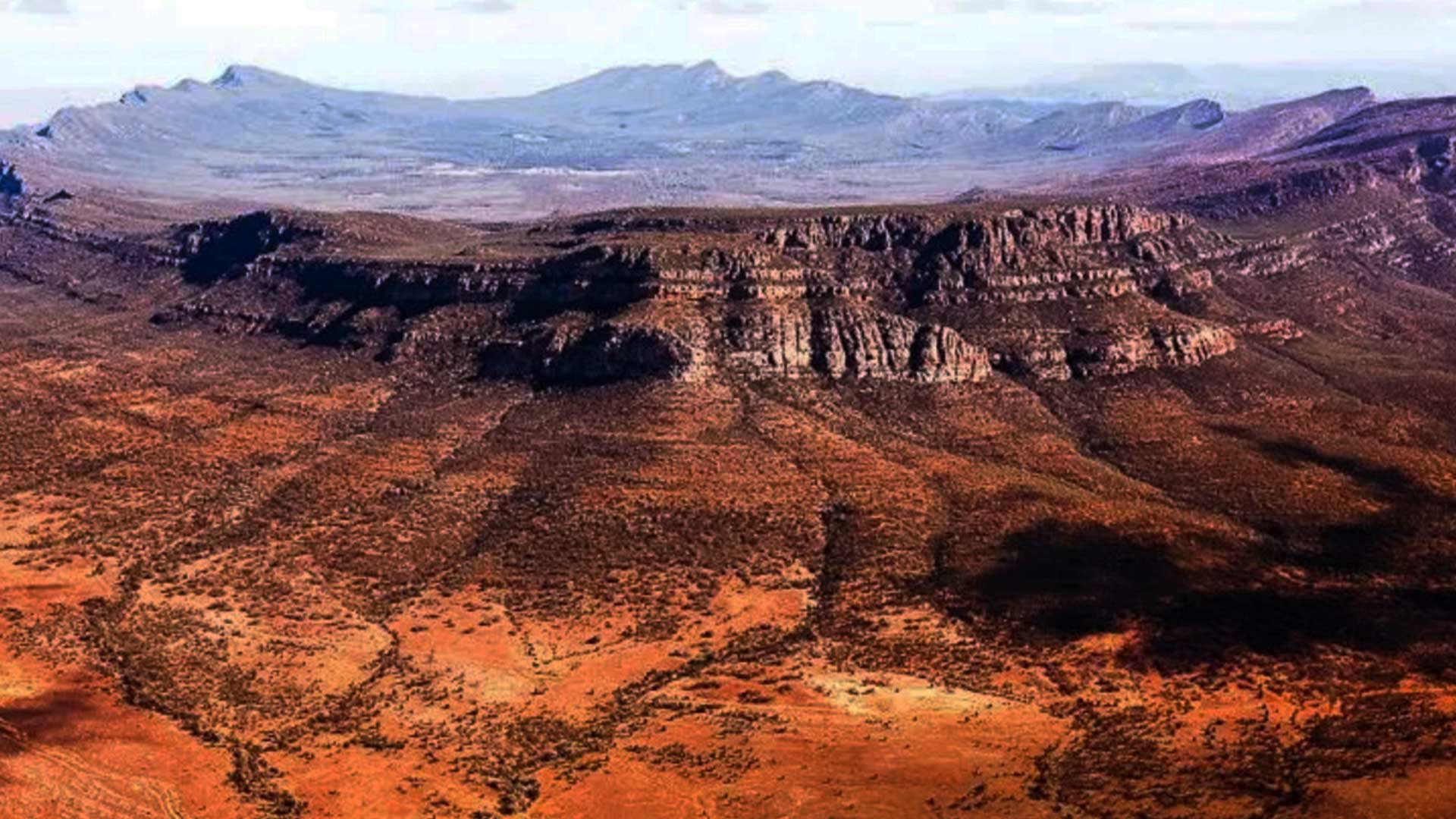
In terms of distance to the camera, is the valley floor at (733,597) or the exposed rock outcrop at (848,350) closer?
the valley floor at (733,597)

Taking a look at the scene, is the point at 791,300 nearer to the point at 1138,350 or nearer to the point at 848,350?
the point at 848,350

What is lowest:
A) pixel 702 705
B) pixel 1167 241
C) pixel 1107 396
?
pixel 702 705

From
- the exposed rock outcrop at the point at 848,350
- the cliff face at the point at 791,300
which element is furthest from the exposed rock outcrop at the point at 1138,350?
the exposed rock outcrop at the point at 848,350

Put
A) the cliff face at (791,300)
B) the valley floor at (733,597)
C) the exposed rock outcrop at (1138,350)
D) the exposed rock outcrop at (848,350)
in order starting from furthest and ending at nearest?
the cliff face at (791,300)
the exposed rock outcrop at (1138,350)
the exposed rock outcrop at (848,350)
the valley floor at (733,597)

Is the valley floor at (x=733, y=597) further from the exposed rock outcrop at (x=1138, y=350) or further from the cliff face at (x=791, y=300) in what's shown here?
the cliff face at (x=791, y=300)

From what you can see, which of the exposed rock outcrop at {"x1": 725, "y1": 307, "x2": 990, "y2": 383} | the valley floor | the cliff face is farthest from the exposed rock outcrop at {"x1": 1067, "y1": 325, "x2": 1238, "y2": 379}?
the exposed rock outcrop at {"x1": 725, "y1": 307, "x2": 990, "y2": 383}

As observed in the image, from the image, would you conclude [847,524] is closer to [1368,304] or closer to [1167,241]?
[1167,241]

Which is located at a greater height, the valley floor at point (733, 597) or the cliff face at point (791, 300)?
the cliff face at point (791, 300)

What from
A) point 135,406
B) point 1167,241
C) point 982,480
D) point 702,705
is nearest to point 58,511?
point 135,406

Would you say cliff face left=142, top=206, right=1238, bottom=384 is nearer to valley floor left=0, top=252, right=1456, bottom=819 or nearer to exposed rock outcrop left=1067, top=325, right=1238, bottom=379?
exposed rock outcrop left=1067, top=325, right=1238, bottom=379
